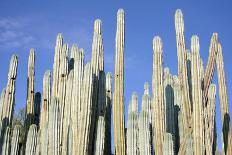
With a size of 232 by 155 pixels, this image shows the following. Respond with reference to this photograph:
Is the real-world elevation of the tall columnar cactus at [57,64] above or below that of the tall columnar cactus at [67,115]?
above

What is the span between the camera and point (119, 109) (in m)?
10.8

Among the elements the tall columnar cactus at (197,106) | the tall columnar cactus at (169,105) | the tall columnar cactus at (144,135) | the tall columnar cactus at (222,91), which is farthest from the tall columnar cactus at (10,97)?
the tall columnar cactus at (222,91)

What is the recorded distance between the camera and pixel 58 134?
1033 centimetres

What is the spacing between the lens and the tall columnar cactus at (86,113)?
9.65 metres

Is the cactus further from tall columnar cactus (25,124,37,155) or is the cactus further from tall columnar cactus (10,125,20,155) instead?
tall columnar cactus (10,125,20,155)

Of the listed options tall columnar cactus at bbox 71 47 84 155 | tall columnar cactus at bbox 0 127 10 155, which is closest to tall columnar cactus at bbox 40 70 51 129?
tall columnar cactus at bbox 0 127 10 155

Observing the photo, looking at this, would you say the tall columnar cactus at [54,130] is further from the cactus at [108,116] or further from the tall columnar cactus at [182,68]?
the tall columnar cactus at [182,68]

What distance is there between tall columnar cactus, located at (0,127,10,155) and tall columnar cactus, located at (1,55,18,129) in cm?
51

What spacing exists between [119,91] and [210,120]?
2.72m

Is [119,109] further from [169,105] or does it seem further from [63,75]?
[63,75]

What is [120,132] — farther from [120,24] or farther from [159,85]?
[120,24]

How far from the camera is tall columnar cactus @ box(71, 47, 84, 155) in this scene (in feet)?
32.3

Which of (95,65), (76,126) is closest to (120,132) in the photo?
(76,126)

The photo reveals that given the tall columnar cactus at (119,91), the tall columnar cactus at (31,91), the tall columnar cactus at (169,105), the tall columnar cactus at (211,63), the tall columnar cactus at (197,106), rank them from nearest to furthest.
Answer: the tall columnar cactus at (197,106) → the tall columnar cactus at (119,91) → the tall columnar cactus at (169,105) → the tall columnar cactus at (211,63) → the tall columnar cactus at (31,91)
